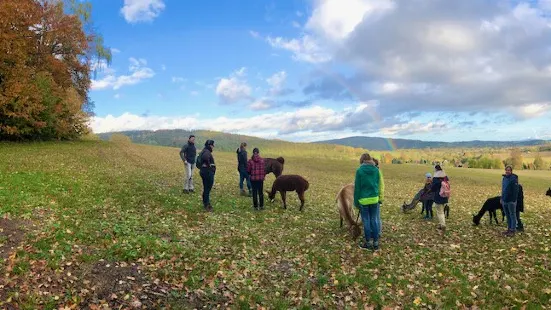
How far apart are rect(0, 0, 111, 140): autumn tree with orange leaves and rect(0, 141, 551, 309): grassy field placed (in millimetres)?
25386

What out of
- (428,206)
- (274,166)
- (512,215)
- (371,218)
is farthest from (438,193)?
(274,166)

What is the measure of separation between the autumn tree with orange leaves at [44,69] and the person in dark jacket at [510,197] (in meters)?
43.2

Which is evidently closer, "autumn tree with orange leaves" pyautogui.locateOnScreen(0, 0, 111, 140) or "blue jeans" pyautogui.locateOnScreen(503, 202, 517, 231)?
"blue jeans" pyautogui.locateOnScreen(503, 202, 517, 231)

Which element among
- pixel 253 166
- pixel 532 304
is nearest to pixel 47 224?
pixel 253 166

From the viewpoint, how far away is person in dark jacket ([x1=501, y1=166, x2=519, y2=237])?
14695mm

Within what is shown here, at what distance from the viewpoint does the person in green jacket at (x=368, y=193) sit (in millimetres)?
12303

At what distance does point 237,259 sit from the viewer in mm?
11680

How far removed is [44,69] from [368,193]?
49.1 metres

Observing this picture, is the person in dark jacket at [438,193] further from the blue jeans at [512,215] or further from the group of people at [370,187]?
the blue jeans at [512,215]

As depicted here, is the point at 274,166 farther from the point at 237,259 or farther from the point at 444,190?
the point at 237,259

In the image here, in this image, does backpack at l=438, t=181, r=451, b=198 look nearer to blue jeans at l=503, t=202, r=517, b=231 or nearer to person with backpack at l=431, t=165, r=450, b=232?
person with backpack at l=431, t=165, r=450, b=232

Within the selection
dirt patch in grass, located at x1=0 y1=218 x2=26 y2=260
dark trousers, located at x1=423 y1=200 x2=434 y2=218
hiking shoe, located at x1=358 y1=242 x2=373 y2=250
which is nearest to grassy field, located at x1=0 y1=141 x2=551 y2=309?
dirt patch in grass, located at x1=0 y1=218 x2=26 y2=260

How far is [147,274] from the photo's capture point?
32.4ft

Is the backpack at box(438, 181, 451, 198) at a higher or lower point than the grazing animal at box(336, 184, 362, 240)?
higher
